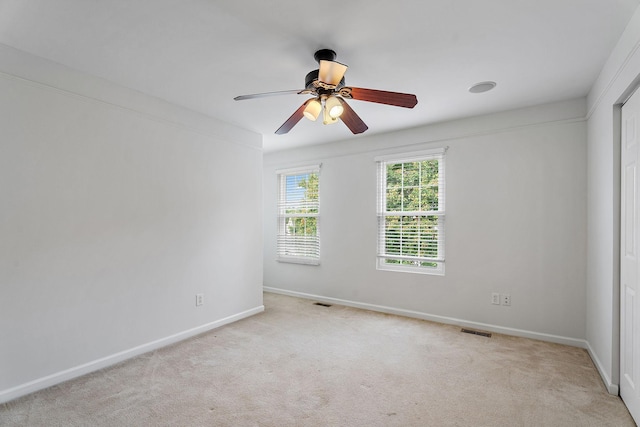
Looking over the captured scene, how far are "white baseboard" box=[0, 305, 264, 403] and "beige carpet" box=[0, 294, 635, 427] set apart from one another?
0.07 m

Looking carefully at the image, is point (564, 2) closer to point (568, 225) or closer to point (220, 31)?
point (220, 31)

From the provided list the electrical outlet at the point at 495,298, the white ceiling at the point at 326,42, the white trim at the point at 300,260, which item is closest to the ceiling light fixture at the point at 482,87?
the white ceiling at the point at 326,42

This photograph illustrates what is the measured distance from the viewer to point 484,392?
2.41 meters

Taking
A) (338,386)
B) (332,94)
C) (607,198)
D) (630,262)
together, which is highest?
(332,94)

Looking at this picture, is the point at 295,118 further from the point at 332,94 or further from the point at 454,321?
the point at 454,321

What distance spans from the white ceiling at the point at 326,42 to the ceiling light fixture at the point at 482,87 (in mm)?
72

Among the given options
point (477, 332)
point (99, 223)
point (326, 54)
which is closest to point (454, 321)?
point (477, 332)

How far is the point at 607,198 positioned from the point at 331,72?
92.5 inches

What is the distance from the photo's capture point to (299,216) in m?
5.35

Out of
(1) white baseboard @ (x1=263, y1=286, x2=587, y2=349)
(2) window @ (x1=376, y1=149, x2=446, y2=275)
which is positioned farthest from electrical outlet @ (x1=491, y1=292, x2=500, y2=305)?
(2) window @ (x1=376, y1=149, x2=446, y2=275)

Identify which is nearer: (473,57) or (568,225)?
(473,57)

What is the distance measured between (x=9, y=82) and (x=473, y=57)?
334 cm

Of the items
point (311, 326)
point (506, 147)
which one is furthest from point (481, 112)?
point (311, 326)

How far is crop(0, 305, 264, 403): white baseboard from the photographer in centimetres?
234
